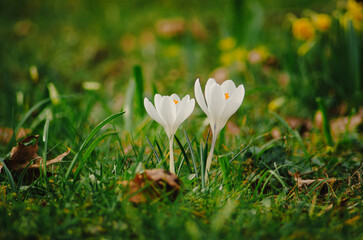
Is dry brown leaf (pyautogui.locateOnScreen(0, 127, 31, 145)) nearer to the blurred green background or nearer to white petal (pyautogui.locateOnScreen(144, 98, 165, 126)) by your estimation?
the blurred green background

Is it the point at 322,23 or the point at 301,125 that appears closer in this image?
the point at 301,125

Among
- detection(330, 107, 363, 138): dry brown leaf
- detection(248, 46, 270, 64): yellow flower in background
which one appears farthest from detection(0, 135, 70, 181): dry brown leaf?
detection(248, 46, 270, 64): yellow flower in background

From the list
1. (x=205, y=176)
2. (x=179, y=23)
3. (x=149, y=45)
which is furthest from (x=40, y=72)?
(x=205, y=176)

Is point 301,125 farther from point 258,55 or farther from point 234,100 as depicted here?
point 234,100

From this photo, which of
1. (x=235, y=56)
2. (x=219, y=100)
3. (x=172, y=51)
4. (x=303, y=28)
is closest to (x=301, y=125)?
(x=303, y=28)

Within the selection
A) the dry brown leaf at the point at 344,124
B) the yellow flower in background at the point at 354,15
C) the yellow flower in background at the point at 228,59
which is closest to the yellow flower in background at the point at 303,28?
the yellow flower in background at the point at 354,15

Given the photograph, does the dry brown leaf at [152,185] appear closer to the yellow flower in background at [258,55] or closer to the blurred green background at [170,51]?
the blurred green background at [170,51]

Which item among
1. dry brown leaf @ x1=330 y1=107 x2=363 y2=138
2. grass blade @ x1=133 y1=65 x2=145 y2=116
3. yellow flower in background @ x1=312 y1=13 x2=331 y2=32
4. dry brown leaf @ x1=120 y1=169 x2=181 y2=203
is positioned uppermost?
yellow flower in background @ x1=312 y1=13 x2=331 y2=32
